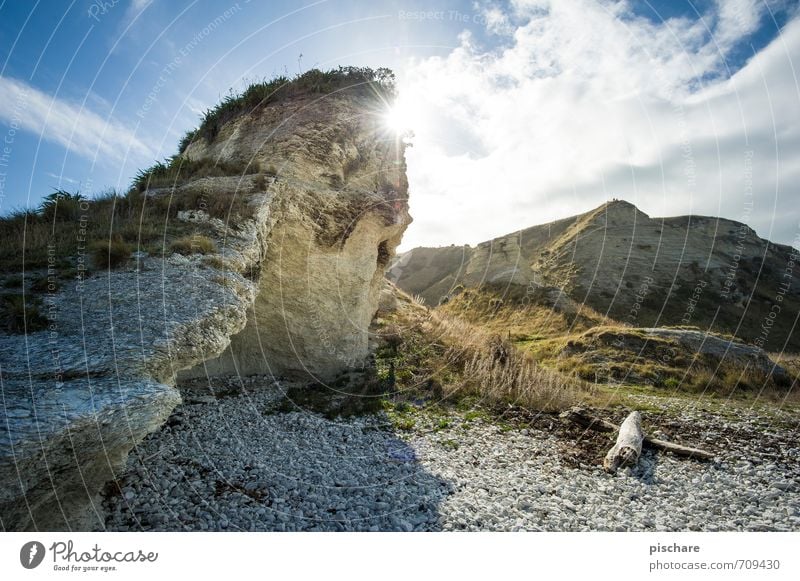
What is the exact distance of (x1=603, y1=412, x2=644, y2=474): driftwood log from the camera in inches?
375

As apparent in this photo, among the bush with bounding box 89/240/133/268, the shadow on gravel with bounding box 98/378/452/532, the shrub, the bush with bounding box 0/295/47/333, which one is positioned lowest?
the shadow on gravel with bounding box 98/378/452/532

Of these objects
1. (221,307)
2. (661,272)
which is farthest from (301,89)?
(661,272)

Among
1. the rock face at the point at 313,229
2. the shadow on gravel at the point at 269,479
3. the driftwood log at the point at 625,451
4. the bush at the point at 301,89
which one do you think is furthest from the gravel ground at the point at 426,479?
the bush at the point at 301,89

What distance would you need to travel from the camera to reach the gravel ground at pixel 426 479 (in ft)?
22.2

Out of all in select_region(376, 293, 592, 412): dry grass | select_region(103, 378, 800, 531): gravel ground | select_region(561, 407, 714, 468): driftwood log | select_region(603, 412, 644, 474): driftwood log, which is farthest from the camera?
select_region(376, 293, 592, 412): dry grass

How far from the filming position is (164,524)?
20.7ft

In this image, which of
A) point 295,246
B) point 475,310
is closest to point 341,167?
point 295,246

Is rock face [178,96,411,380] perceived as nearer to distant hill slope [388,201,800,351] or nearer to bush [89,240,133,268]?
bush [89,240,133,268]

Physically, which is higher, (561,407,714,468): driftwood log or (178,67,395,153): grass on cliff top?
(178,67,395,153): grass on cliff top

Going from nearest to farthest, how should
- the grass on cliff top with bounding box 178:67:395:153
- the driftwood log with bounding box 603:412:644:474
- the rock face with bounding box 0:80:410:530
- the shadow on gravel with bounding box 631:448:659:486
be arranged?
the rock face with bounding box 0:80:410:530
the shadow on gravel with bounding box 631:448:659:486
the driftwood log with bounding box 603:412:644:474
the grass on cliff top with bounding box 178:67:395:153

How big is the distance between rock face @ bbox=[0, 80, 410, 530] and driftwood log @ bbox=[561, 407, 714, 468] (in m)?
9.62

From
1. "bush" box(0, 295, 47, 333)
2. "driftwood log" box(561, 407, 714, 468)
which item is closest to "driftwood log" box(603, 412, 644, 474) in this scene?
"driftwood log" box(561, 407, 714, 468)

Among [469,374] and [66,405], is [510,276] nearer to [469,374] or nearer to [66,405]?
[469,374]

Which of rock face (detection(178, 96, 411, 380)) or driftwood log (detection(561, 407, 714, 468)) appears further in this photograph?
rock face (detection(178, 96, 411, 380))
